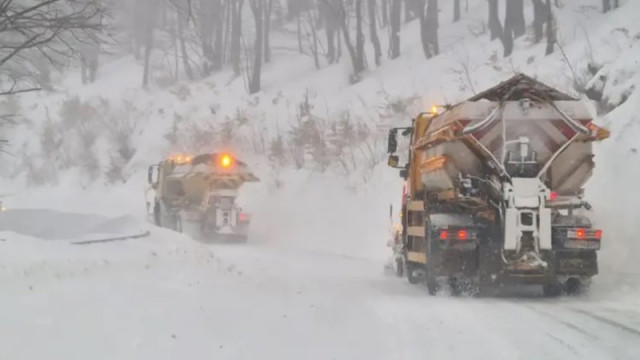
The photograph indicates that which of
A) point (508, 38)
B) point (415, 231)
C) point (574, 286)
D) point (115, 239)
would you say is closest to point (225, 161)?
point (115, 239)

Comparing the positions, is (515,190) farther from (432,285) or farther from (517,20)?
(517,20)

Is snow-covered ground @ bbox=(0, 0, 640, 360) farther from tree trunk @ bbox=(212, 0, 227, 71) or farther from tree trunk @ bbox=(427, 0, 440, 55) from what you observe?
tree trunk @ bbox=(212, 0, 227, 71)

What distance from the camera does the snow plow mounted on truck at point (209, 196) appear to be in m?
26.2

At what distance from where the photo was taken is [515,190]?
11570 millimetres

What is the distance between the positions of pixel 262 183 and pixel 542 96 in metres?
23.0

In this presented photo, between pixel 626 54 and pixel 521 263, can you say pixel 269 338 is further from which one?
pixel 626 54

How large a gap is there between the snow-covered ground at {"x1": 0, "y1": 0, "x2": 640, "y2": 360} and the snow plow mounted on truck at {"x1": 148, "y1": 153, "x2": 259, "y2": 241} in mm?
1420

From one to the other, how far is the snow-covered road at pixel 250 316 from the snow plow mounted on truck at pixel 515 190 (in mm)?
534

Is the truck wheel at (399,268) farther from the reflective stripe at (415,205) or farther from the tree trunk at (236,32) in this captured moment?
the tree trunk at (236,32)

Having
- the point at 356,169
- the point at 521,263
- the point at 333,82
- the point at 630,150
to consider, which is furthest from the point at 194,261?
the point at 333,82

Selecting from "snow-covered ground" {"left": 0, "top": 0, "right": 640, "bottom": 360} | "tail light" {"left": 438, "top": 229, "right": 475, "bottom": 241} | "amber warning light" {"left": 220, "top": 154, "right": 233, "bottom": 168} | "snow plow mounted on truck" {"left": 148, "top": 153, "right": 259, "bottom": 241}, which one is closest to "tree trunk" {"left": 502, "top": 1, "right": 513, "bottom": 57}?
"snow-covered ground" {"left": 0, "top": 0, "right": 640, "bottom": 360}

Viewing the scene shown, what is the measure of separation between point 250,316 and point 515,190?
14.7 feet

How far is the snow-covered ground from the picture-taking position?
7938 millimetres

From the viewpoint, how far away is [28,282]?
10570mm
